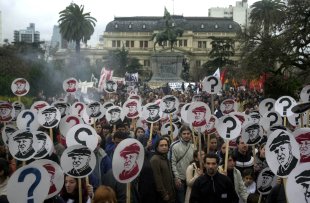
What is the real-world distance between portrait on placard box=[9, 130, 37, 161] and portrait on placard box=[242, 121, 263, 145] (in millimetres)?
3195

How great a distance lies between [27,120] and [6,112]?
151 centimetres

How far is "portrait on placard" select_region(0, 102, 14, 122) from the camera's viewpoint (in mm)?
11367

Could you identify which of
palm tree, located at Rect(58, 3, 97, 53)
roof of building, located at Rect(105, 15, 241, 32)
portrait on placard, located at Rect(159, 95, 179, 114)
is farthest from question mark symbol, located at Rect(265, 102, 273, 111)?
roof of building, located at Rect(105, 15, 241, 32)

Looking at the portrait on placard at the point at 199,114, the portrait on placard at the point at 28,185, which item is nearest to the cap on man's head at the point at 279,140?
the portrait on placard at the point at 28,185

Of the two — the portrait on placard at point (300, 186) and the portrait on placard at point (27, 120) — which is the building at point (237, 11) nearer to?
the portrait on placard at point (27, 120)

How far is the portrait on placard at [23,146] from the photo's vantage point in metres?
6.67

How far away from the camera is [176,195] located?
293 inches

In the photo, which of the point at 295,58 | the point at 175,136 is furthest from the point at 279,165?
the point at 295,58

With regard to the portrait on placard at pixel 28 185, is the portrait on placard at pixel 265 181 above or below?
below

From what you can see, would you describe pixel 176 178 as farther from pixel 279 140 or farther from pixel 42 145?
pixel 279 140

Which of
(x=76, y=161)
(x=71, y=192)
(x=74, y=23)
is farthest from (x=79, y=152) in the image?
(x=74, y=23)

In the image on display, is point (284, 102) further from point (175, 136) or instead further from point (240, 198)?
point (240, 198)

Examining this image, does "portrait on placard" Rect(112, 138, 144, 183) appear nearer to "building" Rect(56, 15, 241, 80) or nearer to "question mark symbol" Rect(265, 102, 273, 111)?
"question mark symbol" Rect(265, 102, 273, 111)

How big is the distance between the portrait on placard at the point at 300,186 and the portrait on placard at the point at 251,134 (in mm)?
3574
